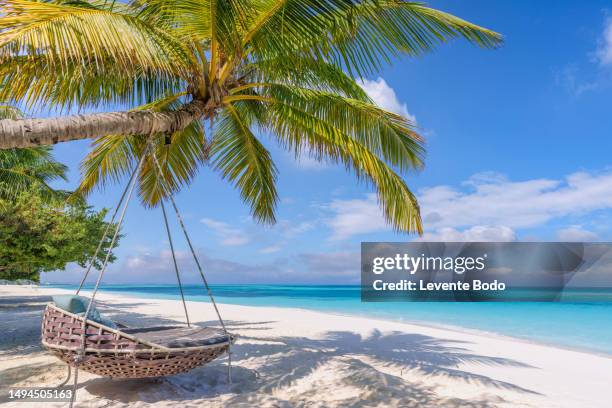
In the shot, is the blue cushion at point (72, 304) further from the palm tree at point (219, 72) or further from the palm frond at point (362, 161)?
the palm frond at point (362, 161)

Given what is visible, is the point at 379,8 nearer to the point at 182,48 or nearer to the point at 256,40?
the point at 256,40

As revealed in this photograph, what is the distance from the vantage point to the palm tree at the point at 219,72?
3.00 meters

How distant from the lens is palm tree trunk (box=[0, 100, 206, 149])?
2895 millimetres

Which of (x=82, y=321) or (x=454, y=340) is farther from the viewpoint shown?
(x=454, y=340)

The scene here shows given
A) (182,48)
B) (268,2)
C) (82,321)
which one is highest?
(268,2)

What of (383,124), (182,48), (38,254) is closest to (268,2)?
(182,48)

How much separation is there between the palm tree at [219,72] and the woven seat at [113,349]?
1.22m

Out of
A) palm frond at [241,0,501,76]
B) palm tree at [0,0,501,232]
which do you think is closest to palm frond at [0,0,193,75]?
Answer: palm tree at [0,0,501,232]

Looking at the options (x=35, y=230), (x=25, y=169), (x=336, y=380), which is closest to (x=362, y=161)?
(x=336, y=380)

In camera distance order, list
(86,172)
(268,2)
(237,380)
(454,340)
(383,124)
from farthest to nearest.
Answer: (454,340) < (86,172) < (383,124) < (237,380) < (268,2)

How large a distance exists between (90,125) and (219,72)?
1.33 metres

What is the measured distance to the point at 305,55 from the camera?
3.94 m

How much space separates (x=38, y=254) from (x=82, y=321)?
384 centimetres

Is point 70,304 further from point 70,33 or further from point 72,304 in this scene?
point 70,33
